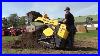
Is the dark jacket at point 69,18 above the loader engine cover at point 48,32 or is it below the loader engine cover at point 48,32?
above

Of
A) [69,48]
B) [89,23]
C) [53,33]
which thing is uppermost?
[53,33]

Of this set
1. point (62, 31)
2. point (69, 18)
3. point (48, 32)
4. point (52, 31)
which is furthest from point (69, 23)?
point (48, 32)

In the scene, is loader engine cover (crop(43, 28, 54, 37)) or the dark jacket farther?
loader engine cover (crop(43, 28, 54, 37))

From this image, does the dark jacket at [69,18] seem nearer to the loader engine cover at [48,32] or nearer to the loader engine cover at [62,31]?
the loader engine cover at [62,31]

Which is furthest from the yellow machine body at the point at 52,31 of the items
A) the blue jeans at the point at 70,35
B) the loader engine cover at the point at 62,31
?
the blue jeans at the point at 70,35

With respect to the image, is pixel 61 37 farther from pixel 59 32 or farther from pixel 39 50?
pixel 39 50

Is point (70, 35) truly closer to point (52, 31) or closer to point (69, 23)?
point (69, 23)

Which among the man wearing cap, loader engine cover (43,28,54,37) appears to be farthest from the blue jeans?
loader engine cover (43,28,54,37)

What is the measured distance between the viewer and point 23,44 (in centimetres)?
1231

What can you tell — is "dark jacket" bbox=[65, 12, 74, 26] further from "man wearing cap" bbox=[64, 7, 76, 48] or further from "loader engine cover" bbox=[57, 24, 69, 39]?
"loader engine cover" bbox=[57, 24, 69, 39]

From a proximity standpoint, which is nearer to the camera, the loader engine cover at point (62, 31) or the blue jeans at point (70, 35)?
the loader engine cover at point (62, 31)

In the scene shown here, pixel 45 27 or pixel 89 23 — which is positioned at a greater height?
pixel 45 27

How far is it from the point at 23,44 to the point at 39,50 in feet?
3.73

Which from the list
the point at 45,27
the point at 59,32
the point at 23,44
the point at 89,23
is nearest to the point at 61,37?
the point at 59,32
